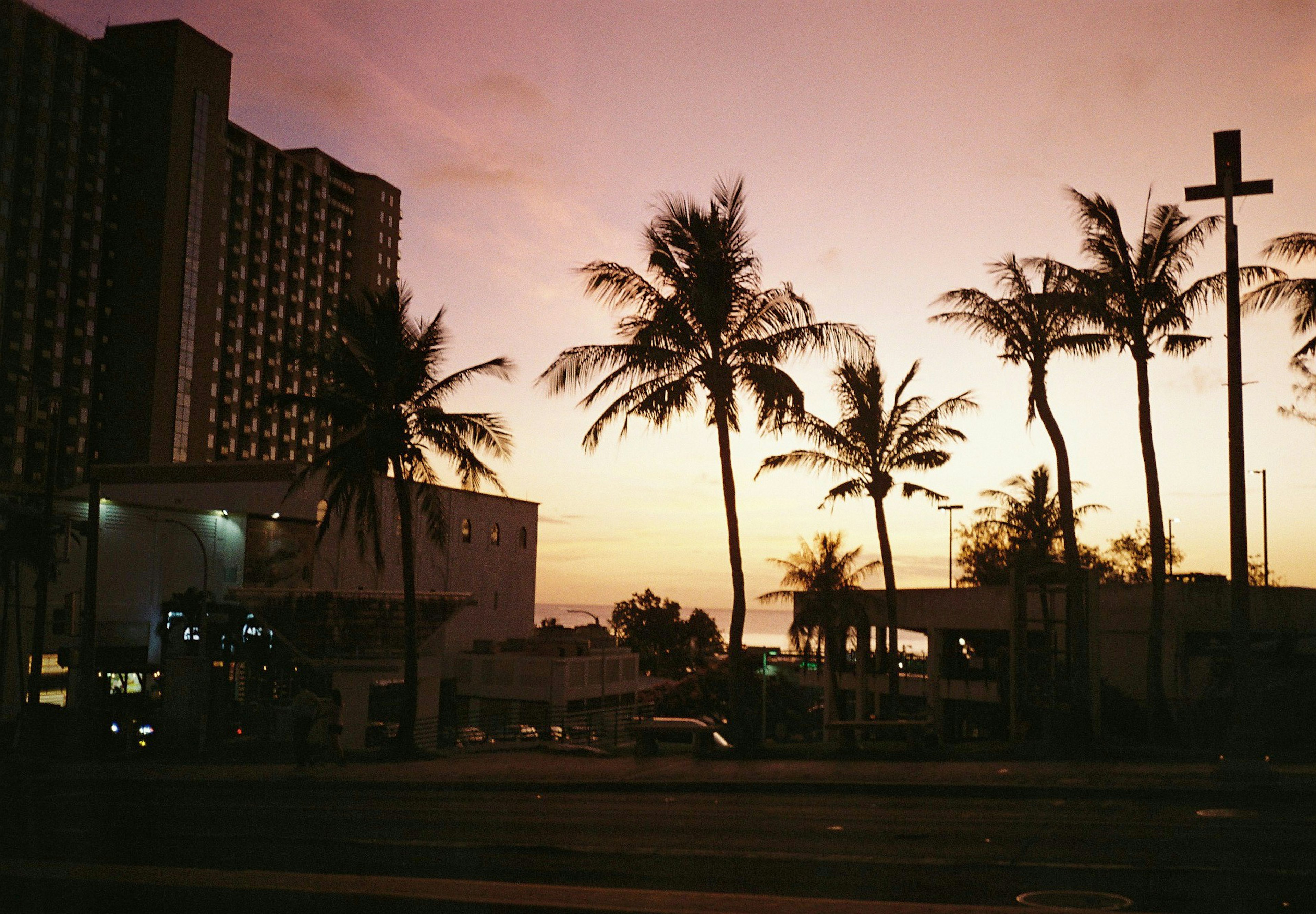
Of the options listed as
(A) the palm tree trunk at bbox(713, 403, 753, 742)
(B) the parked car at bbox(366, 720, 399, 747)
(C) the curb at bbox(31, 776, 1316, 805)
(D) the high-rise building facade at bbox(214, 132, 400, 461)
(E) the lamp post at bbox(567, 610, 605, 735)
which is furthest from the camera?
(D) the high-rise building facade at bbox(214, 132, 400, 461)

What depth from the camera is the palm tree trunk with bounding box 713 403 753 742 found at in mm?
22531

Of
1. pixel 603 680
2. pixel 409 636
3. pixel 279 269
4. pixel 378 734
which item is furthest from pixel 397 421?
pixel 279 269

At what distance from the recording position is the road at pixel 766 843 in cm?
964

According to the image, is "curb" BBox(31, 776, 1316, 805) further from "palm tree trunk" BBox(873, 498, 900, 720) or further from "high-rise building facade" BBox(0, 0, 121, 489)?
"high-rise building facade" BBox(0, 0, 121, 489)

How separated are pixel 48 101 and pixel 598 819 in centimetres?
10495

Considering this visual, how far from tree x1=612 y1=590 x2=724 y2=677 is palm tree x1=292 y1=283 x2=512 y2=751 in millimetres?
78180

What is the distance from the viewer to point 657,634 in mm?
104188

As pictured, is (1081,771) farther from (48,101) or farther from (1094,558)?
(48,101)

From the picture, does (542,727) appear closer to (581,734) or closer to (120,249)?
(581,734)

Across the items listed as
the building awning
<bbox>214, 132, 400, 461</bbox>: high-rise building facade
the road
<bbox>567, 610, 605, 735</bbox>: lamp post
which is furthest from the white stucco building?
<bbox>214, 132, 400, 461</bbox>: high-rise building facade

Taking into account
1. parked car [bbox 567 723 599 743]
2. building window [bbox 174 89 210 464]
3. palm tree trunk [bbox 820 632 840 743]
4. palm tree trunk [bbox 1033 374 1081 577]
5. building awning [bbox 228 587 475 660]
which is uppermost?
building window [bbox 174 89 210 464]

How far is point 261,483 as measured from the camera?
51844 mm

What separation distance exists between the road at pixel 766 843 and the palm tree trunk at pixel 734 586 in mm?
4427

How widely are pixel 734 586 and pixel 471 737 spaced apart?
26.2 meters
